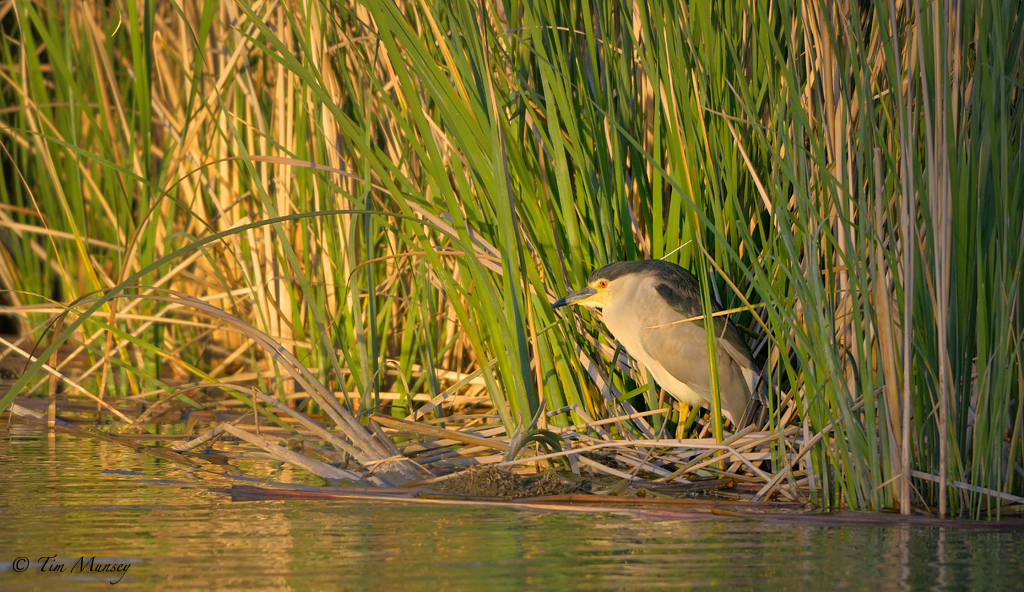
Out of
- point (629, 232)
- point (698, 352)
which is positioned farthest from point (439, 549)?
point (629, 232)

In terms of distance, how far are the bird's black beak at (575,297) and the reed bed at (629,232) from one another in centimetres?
6

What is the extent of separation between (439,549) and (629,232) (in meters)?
1.55

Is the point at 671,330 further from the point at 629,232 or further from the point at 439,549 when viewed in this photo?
the point at 439,549

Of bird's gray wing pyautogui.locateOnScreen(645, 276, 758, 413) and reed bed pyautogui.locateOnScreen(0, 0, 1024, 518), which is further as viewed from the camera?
bird's gray wing pyautogui.locateOnScreen(645, 276, 758, 413)

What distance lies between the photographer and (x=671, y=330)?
11.0 feet

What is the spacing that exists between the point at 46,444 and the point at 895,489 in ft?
9.26

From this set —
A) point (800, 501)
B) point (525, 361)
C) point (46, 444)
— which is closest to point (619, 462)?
point (525, 361)

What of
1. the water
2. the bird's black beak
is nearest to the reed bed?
the bird's black beak

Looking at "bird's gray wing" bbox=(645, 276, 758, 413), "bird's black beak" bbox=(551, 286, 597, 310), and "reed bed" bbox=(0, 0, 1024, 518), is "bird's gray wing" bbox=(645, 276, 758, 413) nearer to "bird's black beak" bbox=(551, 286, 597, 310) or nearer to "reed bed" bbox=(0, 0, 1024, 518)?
"reed bed" bbox=(0, 0, 1024, 518)

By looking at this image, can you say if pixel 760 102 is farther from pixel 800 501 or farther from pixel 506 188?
pixel 800 501

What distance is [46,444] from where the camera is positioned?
3572 mm

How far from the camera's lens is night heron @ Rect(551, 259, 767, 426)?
3211mm

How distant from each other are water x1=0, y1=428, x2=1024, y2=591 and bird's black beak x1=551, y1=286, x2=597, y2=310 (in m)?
0.84

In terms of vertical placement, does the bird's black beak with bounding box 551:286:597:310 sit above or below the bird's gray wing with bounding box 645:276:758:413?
above
